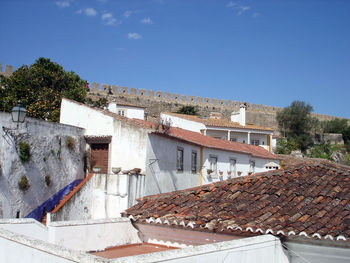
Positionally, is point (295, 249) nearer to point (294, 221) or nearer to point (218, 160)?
point (294, 221)

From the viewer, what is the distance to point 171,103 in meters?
57.4

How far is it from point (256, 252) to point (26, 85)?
88.7ft

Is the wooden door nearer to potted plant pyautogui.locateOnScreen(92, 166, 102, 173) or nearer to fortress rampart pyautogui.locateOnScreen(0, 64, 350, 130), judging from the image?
potted plant pyautogui.locateOnScreen(92, 166, 102, 173)

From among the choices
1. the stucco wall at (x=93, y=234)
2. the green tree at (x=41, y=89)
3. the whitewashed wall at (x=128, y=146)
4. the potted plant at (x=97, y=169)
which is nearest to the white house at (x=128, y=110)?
the green tree at (x=41, y=89)

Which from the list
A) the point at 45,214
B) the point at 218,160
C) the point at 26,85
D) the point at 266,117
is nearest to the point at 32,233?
the point at 45,214

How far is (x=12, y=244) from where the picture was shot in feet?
21.1

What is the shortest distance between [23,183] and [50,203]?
177 cm

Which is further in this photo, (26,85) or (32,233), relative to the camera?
(26,85)

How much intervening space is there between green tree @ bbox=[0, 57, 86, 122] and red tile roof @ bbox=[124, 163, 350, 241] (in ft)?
63.9

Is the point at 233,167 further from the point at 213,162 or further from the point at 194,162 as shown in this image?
the point at 194,162

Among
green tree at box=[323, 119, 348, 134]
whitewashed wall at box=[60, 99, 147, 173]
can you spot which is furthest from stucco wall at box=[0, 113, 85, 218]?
green tree at box=[323, 119, 348, 134]

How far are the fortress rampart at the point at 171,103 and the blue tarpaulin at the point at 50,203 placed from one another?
3388 centimetres

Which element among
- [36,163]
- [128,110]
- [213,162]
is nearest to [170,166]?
[213,162]

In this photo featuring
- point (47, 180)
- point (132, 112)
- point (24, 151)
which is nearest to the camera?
point (24, 151)
